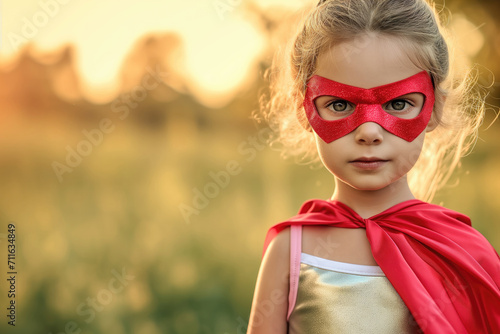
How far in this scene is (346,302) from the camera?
1.96m

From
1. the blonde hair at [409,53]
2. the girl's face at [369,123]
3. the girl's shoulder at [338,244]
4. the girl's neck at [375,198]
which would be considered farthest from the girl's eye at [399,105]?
the girl's shoulder at [338,244]

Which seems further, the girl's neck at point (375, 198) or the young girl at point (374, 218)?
the girl's neck at point (375, 198)

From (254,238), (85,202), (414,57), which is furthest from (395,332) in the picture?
(85,202)

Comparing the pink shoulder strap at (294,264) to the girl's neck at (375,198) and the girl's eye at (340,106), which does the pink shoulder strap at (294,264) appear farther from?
the girl's eye at (340,106)

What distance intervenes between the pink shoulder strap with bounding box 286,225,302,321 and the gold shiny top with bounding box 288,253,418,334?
16 millimetres

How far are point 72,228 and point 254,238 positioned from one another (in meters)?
1.04

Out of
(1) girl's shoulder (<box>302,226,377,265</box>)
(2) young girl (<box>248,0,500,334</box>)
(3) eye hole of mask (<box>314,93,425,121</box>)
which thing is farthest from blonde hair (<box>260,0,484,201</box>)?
(1) girl's shoulder (<box>302,226,377,265</box>)

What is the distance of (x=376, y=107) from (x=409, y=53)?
21 cm

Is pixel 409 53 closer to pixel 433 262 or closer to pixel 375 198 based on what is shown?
pixel 375 198

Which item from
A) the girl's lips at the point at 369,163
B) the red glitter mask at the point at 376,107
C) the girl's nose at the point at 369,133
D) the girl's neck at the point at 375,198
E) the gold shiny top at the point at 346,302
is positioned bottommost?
the gold shiny top at the point at 346,302

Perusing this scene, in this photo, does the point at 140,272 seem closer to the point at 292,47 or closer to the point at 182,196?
the point at 182,196

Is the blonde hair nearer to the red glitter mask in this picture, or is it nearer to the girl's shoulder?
the red glitter mask

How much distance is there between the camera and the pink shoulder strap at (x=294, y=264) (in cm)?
203

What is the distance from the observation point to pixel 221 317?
143 inches
